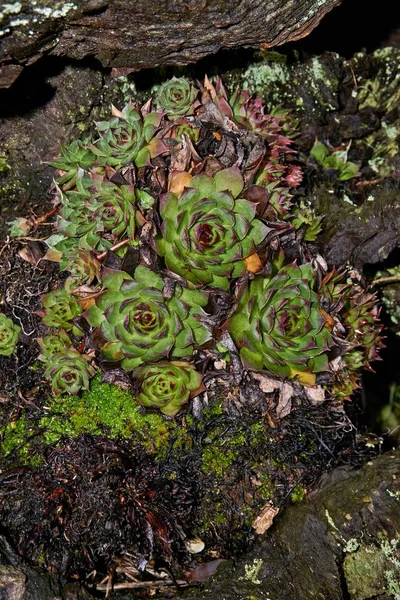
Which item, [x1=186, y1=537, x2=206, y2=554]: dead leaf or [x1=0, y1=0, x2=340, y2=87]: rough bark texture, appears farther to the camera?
[x1=186, y1=537, x2=206, y2=554]: dead leaf

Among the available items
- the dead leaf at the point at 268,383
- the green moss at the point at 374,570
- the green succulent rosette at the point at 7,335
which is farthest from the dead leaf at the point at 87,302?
the green moss at the point at 374,570

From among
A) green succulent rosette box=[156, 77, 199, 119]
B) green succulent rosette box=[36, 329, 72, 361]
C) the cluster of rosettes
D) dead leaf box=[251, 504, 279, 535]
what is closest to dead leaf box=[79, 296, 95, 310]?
the cluster of rosettes

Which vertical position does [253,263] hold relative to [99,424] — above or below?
above

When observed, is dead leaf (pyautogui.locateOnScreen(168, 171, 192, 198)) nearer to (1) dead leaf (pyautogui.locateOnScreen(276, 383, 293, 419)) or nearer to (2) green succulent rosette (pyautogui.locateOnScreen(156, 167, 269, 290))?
(2) green succulent rosette (pyautogui.locateOnScreen(156, 167, 269, 290))

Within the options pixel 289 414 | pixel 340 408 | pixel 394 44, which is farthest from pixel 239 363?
pixel 394 44

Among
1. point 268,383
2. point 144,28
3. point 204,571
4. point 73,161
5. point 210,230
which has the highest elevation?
point 144,28

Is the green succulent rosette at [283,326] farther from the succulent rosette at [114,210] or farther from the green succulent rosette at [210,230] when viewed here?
the succulent rosette at [114,210]

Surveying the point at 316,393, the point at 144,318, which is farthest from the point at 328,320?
the point at 144,318

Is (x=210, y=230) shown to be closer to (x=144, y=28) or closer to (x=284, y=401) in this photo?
(x=144, y=28)
